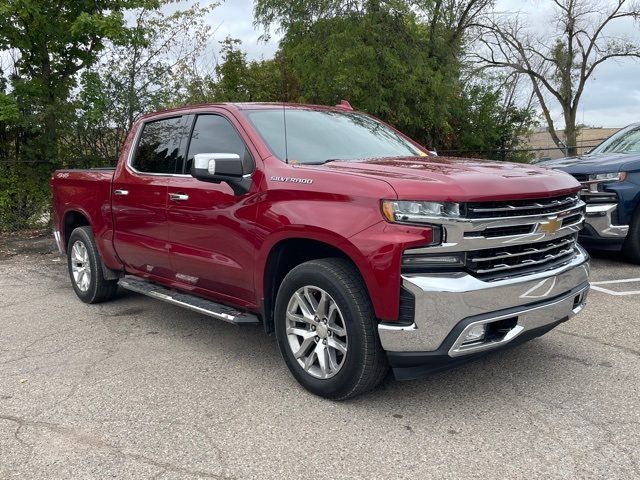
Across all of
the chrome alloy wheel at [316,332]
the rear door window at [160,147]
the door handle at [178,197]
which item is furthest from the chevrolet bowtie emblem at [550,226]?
the rear door window at [160,147]

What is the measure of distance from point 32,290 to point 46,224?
4.96 m

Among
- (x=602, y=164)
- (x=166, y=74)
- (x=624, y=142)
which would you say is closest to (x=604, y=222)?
(x=602, y=164)

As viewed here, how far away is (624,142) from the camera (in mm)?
8117

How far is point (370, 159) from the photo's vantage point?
4.31 metres

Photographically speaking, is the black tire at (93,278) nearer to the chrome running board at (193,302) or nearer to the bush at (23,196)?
the chrome running board at (193,302)

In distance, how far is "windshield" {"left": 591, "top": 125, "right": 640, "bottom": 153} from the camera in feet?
25.8

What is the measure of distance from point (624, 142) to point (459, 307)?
245 inches

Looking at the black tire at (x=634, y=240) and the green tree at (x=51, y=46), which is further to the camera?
the green tree at (x=51, y=46)

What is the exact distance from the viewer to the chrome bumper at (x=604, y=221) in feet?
23.0

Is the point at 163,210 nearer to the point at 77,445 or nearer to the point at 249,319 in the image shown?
the point at 249,319

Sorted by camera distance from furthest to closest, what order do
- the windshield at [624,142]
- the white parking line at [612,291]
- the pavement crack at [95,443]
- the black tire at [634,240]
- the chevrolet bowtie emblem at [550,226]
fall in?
the windshield at [624,142] < the black tire at [634,240] < the white parking line at [612,291] < the chevrolet bowtie emblem at [550,226] < the pavement crack at [95,443]

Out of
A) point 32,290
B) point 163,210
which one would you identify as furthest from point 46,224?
point 163,210

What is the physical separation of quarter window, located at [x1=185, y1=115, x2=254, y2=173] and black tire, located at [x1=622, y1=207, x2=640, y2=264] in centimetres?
515

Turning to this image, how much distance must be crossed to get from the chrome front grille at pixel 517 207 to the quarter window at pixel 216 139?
1603mm
